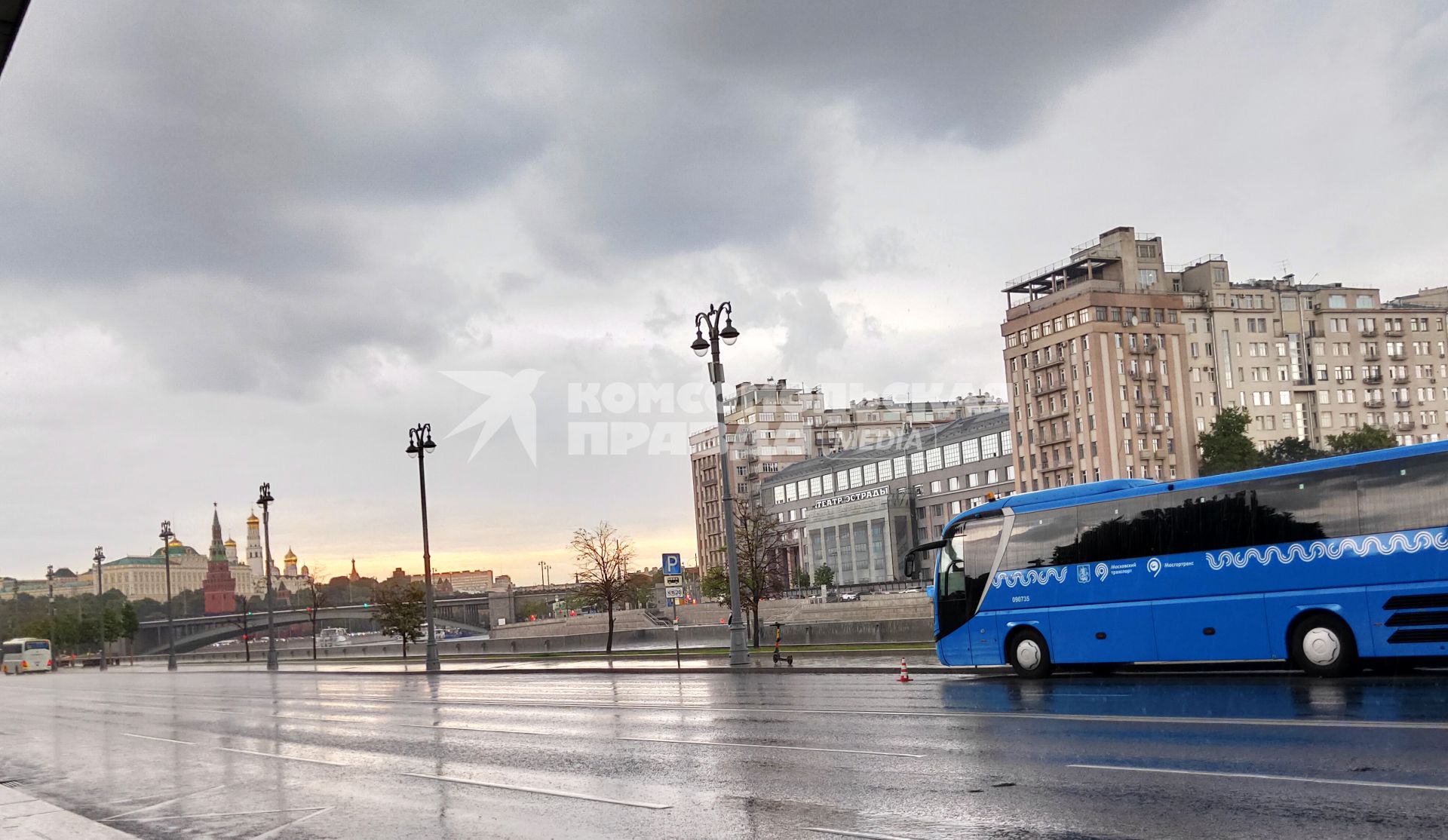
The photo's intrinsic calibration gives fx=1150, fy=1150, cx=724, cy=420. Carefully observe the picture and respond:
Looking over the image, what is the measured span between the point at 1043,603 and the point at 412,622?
5254cm

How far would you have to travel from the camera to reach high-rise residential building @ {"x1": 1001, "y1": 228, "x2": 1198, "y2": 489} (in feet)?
370

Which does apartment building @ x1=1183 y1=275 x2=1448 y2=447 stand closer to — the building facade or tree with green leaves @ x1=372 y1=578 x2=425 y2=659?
the building facade

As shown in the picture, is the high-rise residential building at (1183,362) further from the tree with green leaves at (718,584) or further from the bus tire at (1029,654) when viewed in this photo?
the bus tire at (1029,654)

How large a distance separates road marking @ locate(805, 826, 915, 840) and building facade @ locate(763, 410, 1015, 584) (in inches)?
4730

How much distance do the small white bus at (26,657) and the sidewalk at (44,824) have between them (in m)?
92.6

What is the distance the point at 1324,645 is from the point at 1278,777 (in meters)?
9.49

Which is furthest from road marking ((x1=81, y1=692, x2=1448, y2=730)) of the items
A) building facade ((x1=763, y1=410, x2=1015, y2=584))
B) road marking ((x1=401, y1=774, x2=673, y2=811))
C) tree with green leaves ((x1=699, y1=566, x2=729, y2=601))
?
building facade ((x1=763, y1=410, x2=1015, y2=584))

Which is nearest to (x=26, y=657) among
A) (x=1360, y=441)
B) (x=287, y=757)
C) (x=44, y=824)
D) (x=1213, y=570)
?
(x=287, y=757)

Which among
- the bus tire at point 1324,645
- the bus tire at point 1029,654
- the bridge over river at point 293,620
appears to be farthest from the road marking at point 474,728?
the bridge over river at point 293,620

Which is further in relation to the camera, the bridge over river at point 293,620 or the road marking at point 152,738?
the bridge over river at point 293,620

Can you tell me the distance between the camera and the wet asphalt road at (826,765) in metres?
9.09

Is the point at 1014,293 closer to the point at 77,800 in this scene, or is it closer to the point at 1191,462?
the point at 1191,462

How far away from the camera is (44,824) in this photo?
1177cm

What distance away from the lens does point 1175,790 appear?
9.53 meters
